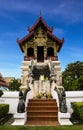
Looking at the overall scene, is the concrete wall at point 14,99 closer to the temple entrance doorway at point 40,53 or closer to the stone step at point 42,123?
the stone step at point 42,123

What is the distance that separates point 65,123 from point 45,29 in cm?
1354

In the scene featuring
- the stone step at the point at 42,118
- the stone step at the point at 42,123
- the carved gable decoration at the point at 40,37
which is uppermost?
the carved gable decoration at the point at 40,37

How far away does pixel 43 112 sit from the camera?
385 inches

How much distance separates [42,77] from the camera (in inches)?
542

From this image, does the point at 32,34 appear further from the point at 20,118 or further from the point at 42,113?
the point at 20,118

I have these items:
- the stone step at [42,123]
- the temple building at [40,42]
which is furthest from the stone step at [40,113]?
the temple building at [40,42]

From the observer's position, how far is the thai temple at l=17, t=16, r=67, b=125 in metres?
9.69

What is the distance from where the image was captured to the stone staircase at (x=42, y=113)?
29.8ft

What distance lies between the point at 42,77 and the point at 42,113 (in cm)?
427

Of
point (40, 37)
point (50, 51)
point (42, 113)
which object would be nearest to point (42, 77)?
point (42, 113)

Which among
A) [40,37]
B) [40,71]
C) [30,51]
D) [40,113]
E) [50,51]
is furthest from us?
[30,51]

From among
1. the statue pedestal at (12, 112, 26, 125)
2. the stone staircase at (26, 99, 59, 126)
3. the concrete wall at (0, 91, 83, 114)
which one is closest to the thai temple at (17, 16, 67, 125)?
the stone staircase at (26, 99, 59, 126)

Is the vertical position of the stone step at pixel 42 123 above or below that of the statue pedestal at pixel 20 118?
below

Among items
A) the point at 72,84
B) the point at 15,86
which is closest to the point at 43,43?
the point at 72,84
